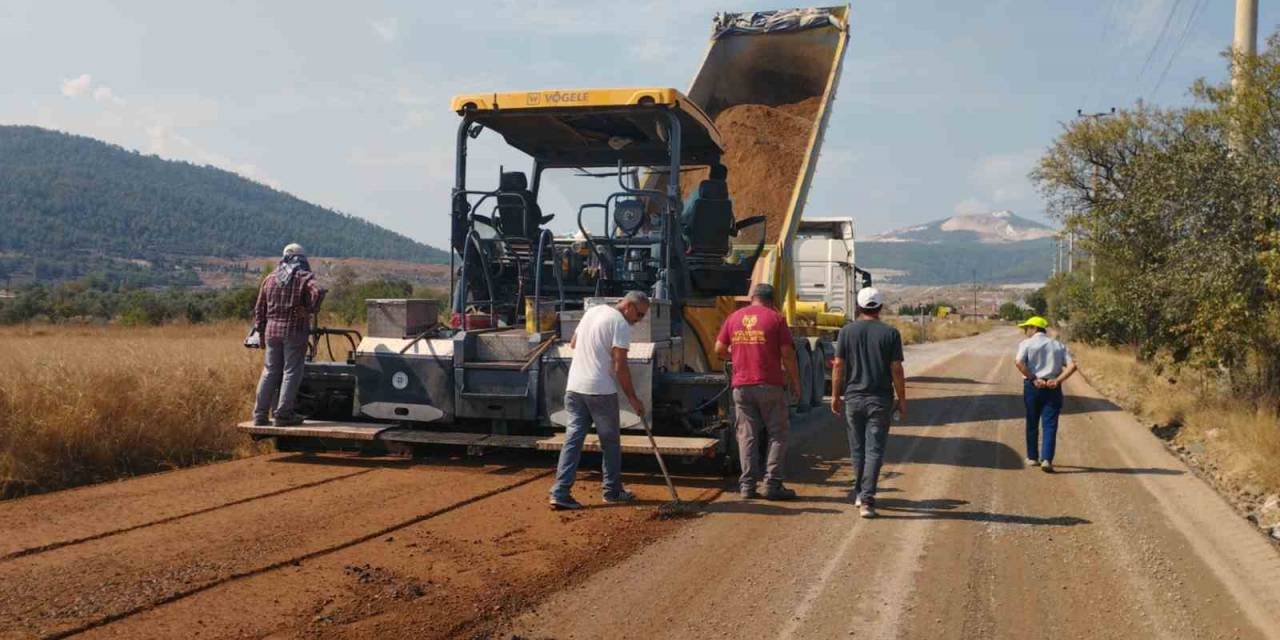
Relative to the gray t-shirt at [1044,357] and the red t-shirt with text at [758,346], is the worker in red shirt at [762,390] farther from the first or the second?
the gray t-shirt at [1044,357]

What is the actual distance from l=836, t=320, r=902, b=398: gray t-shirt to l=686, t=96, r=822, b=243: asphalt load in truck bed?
4490 mm

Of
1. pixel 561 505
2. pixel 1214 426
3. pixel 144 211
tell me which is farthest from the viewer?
pixel 144 211

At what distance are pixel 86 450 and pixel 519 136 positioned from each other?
4.51 m

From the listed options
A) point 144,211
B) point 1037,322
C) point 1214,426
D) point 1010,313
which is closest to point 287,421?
point 1037,322

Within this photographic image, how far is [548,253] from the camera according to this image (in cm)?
891

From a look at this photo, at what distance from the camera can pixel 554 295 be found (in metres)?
8.87

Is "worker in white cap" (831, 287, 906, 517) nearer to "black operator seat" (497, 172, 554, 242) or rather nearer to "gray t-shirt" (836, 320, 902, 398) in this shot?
"gray t-shirt" (836, 320, 902, 398)

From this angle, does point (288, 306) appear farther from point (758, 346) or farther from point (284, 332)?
point (758, 346)

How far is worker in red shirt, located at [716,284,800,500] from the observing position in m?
7.13

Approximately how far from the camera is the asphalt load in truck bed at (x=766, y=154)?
12133 mm

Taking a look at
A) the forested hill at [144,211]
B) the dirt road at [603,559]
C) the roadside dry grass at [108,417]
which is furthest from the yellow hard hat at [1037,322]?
the forested hill at [144,211]

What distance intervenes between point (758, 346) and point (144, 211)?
473 feet

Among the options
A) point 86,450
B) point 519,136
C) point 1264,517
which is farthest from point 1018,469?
point 86,450

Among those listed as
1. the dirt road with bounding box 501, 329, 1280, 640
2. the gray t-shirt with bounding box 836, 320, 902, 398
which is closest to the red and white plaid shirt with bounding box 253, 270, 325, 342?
the dirt road with bounding box 501, 329, 1280, 640
